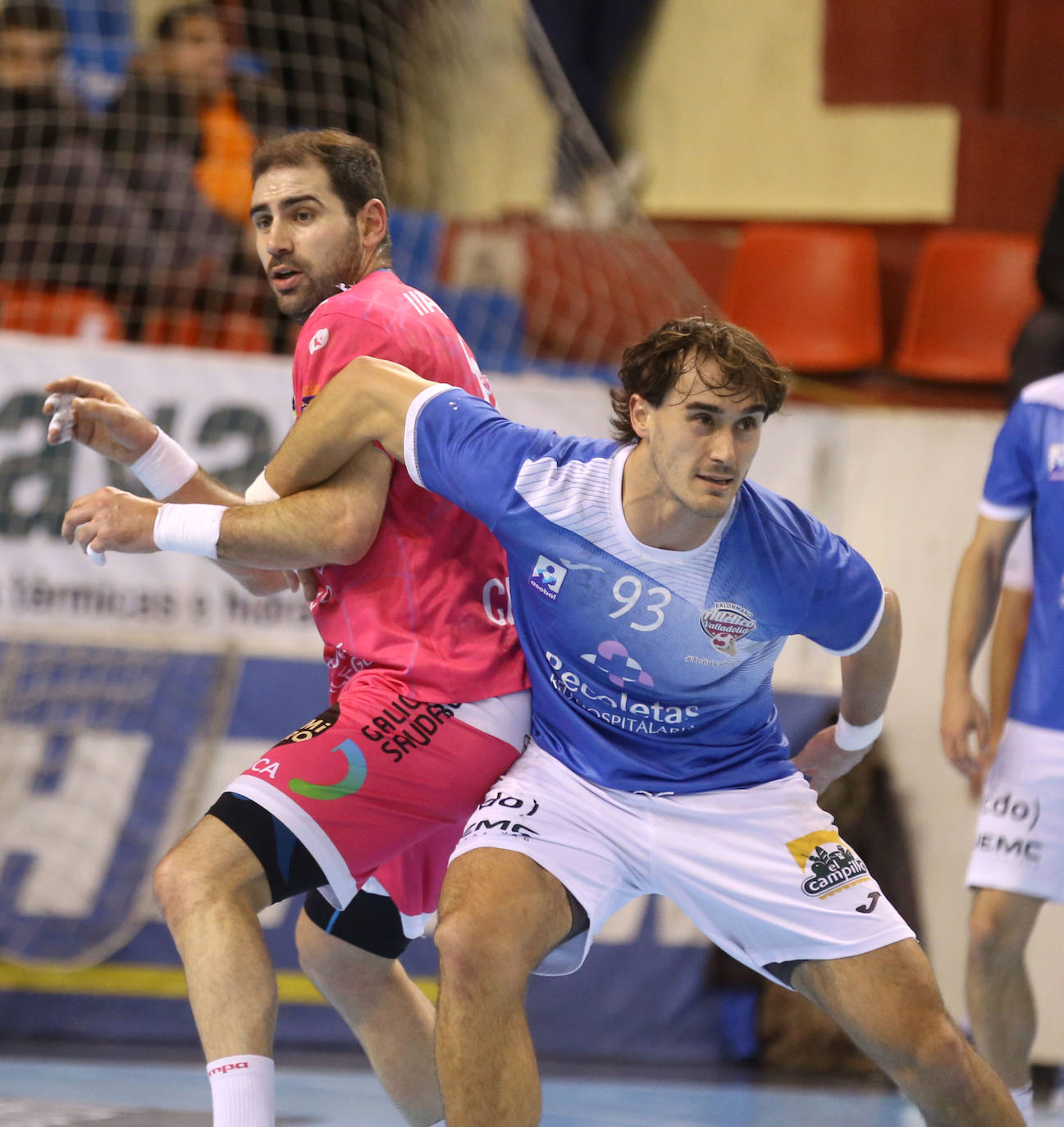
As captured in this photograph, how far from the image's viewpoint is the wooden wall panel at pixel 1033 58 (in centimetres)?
827

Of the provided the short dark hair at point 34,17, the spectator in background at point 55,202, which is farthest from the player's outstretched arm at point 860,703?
the short dark hair at point 34,17

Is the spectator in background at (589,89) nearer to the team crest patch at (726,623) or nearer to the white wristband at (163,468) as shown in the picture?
the white wristband at (163,468)

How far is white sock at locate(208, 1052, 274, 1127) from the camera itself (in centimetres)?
293

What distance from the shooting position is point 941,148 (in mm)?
7988

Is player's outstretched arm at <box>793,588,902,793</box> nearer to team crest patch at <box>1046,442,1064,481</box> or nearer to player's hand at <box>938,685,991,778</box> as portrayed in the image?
player's hand at <box>938,685,991,778</box>

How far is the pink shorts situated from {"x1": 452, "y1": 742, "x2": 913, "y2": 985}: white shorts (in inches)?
3.9

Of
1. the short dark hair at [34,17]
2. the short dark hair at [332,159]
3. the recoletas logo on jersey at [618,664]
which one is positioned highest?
the short dark hair at [34,17]

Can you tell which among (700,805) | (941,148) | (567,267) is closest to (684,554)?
(700,805)

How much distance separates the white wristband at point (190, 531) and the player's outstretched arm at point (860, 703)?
1394mm

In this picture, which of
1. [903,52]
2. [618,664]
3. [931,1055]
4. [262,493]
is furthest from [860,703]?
[903,52]

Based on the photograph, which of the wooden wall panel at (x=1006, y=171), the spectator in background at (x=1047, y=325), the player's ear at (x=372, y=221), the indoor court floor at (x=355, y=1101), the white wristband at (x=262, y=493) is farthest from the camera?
the wooden wall panel at (x=1006, y=171)

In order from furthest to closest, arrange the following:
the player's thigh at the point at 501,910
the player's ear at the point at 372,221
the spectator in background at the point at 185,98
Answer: the spectator in background at the point at 185,98 → the player's ear at the point at 372,221 → the player's thigh at the point at 501,910

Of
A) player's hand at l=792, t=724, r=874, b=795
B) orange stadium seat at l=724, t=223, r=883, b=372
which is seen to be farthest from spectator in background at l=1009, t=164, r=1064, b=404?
player's hand at l=792, t=724, r=874, b=795

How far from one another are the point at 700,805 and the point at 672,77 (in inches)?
250
